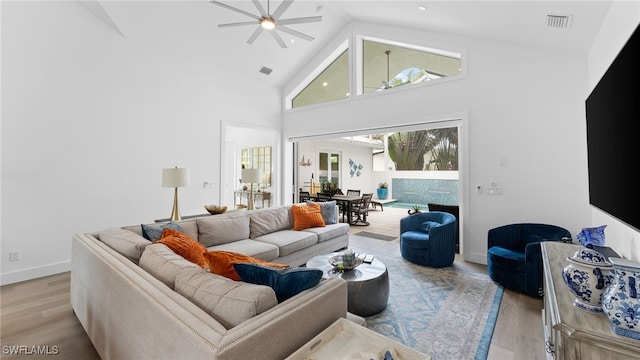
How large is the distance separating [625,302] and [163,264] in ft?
7.11

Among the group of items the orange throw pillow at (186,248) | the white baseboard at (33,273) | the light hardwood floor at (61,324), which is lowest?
the light hardwood floor at (61,324)

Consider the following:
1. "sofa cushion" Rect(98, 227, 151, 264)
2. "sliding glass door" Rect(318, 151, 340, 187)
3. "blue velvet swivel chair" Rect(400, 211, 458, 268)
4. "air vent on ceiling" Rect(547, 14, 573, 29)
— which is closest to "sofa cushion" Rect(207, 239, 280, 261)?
"sofa cushion" Rect(98, 227, 151, 264)

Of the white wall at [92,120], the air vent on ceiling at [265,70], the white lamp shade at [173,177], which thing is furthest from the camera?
the air vent on ceiling at [265,70]

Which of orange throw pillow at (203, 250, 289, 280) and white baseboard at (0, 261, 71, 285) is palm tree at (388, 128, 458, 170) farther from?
white baseboard at (0, 261, 71, 285)

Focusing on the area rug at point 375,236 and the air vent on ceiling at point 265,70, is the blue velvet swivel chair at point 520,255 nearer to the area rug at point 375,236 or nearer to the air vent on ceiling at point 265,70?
the area rug at point 375,236

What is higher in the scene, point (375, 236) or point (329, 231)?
point (329, 231)

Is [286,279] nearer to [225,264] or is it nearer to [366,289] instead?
[225,264]

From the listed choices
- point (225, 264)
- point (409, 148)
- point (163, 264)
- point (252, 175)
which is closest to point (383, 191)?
point (409, 148)

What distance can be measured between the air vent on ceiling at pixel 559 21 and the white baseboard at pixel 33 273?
6586mm

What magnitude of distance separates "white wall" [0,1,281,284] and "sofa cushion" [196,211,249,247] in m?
1.84

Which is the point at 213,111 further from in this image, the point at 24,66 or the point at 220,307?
the point at 220,307

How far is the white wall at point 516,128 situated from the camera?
136 inches

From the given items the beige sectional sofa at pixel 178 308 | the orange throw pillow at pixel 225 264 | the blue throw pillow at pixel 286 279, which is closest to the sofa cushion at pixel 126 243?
the beige sectional sofa at pixel 178 308

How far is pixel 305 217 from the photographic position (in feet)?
13.9
